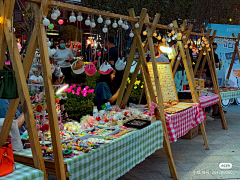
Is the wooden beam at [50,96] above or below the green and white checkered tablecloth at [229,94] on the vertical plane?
above

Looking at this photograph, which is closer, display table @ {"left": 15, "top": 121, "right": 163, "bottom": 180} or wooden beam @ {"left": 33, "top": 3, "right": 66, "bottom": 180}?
wooden beam @ {"left": 33, "top": 3, "right": 66, "bottom": 180}

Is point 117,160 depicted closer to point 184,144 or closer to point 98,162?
point 98,162

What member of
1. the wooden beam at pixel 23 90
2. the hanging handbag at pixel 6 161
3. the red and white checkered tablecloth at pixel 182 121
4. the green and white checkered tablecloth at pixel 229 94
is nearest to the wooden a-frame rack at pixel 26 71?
the wooden beam at pixel 23 90

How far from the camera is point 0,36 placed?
210cm

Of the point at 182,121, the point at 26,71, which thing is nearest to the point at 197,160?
the point at 182,121

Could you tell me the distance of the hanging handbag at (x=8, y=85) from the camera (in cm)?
200

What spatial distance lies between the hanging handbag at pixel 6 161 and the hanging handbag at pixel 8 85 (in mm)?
386

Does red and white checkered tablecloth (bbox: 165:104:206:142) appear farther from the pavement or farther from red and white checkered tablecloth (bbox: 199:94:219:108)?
red and white checkered tablecloth (bbox: 199:94:219:108)

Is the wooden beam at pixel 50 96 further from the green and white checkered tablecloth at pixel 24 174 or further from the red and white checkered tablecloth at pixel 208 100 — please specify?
the red and white checkered tablecloth at pixel 208 100

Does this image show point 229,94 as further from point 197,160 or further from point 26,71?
point 26,71

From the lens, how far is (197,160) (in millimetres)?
4535

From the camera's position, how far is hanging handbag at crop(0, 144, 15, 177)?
1950 millimetres

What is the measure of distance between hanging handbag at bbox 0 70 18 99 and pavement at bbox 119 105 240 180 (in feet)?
7.40

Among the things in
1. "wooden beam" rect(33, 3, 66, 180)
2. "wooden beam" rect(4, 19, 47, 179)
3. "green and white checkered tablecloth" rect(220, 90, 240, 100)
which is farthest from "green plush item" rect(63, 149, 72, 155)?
"green and white checkered tablecloth" rect(220, 90, 240, 100)
